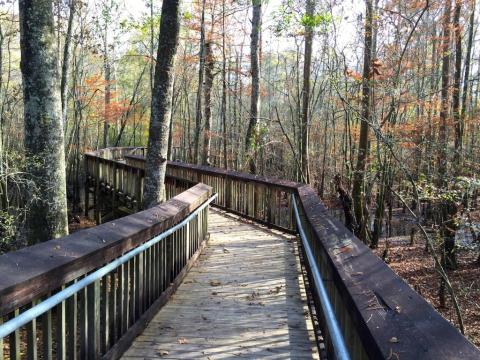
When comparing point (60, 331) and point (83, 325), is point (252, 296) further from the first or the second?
point (60, 331)

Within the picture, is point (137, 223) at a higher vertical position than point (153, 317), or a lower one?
higher

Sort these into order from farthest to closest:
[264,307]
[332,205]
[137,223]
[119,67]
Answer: [119,67]
[332,205]
[264,307]
[137,223]

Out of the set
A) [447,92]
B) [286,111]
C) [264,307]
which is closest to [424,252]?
[447,92]

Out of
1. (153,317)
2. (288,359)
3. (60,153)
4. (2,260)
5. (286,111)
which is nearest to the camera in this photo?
(2,260)

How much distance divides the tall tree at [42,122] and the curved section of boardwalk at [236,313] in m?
2.08

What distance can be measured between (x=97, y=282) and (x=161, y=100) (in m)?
4.88

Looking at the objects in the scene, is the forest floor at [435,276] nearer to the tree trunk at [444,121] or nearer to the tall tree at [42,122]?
the tree trunk at [444,121]

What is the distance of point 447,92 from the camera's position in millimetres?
16547

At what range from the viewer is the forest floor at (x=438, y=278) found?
36.3ft

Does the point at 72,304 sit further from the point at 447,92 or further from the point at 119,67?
the point at 119,67

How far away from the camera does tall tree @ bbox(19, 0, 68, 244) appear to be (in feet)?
19.4

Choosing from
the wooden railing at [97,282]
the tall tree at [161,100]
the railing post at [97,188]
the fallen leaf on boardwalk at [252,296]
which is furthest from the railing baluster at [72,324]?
the railing post at [97,188]

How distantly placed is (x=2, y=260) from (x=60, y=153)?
4209 millimetres

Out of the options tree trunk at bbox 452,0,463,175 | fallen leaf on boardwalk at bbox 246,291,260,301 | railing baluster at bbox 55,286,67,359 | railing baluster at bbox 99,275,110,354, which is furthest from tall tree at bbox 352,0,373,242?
railing baluster at bbox 55,286,67,359
